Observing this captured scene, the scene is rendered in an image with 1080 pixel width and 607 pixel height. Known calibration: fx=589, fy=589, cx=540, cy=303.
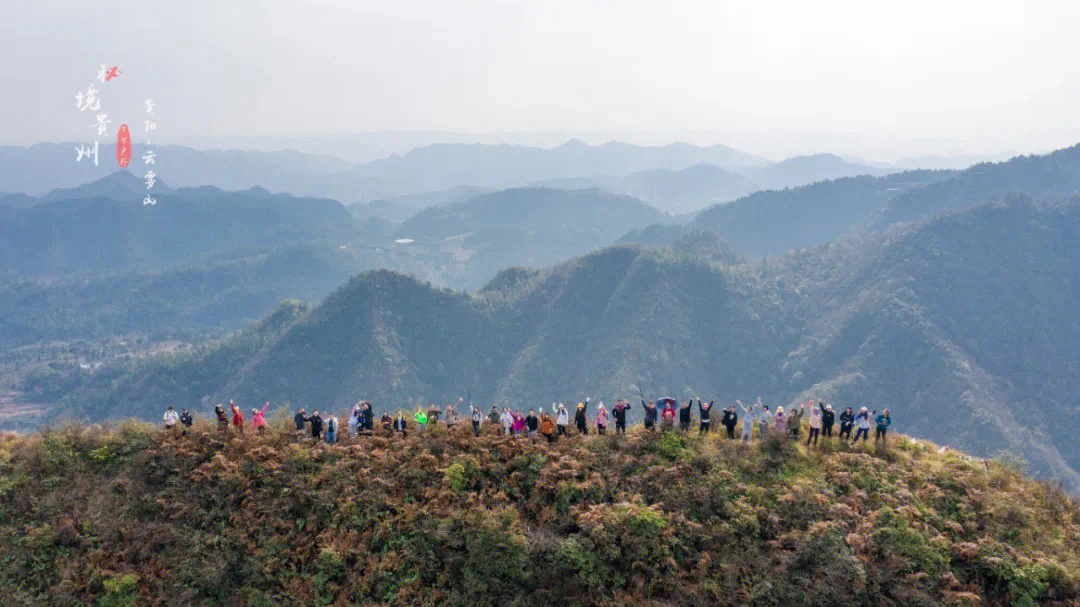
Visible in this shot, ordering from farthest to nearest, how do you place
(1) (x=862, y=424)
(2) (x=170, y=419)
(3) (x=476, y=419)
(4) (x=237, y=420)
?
(4) (x=237, y=420), (2) (x=170, y=419), (3) (x=476, y=419), (1) (x=862, y=424)

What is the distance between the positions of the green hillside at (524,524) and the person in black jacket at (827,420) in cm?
120

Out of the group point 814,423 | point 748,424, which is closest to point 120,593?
point 748,424

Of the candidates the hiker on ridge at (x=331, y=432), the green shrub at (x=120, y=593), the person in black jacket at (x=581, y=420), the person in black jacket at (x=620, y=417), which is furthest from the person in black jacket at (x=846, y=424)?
the green shrub at (x=120, y=593)

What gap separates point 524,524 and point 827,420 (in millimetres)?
14723

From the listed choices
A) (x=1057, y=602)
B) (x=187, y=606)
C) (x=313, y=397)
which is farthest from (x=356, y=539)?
(x=313, y=397)

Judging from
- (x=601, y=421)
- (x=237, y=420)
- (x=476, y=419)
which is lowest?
(x=237, y=420)

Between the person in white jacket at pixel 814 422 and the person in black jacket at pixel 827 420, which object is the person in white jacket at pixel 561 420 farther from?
the person in black jacket at pixel 827 420

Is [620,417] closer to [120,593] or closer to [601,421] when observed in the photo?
[601,421]

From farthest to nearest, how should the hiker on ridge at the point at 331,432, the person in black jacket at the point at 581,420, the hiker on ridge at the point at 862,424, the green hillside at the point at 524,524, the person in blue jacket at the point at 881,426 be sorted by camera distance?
the hiker on ridge at the point at 331,432 < the person in black jacket at the point at 581,420 < the person in blue jacket at the point at 881,426 < the hiker on ridge at the point at 862,424 < the green hillside at the point at 524,524

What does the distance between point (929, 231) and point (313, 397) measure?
680 feet

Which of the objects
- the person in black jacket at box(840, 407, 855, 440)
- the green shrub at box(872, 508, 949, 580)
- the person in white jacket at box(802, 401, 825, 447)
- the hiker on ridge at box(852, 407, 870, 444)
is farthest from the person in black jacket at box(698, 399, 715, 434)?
the green shrub at box(872, 508, 949, 580)

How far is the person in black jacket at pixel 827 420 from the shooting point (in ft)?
87.7

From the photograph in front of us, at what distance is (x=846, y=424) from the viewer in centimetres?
2683

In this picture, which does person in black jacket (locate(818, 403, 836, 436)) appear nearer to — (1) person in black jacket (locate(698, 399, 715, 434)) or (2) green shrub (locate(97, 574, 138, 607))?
(1) person in black jacket (locate(698, 399, 715, 434))
